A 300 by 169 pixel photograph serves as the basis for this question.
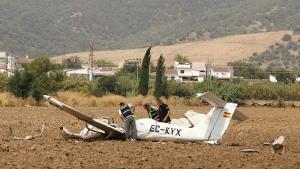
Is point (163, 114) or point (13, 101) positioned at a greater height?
point (163, 114)

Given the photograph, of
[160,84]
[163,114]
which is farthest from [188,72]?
[163,114]

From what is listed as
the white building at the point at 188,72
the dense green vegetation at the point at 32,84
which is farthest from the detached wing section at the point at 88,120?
the white building at the point at 188,72

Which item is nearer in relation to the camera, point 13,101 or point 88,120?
point 88,120

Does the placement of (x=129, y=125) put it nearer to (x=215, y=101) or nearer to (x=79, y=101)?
(x=215, y=101)

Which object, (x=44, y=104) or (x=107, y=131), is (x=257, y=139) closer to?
(x=107, y=131)

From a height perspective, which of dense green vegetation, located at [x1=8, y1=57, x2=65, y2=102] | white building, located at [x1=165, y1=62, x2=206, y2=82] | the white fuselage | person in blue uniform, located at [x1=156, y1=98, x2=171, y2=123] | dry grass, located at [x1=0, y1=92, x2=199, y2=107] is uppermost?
person in blue uniform, located at [x1=156, y1=98, x2=171, y2=123]

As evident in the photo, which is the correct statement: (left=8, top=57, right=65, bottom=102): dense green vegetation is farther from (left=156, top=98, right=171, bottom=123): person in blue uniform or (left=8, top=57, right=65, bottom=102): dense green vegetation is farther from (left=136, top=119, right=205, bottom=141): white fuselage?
(left=136, top=119, right=205, bottom=141): white fuselage

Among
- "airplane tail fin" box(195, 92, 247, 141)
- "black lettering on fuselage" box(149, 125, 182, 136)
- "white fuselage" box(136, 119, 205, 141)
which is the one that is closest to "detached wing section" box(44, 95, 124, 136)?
"white fuselage" box(136, 119, 205, 141)

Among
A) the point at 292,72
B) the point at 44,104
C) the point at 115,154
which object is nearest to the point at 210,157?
the point at 115,154

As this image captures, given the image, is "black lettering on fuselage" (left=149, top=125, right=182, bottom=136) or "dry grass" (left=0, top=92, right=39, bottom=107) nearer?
"black lettering on fuselage" (left=149, top=125, right=182, bottom=136)

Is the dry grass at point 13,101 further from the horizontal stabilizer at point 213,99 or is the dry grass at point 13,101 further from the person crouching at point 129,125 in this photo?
the horizontal stabilizer at point 213,99

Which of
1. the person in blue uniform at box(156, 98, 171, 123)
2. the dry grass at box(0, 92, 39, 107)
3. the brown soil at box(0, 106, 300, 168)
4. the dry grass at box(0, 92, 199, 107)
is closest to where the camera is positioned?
the brown soil at box(0, 106, 300, 168)

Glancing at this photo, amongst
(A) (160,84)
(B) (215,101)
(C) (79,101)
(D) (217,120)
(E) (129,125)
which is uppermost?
(B) (215,101)

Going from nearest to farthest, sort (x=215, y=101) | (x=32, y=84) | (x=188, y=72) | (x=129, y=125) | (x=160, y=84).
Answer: (x=129, y=125), (x=215, y=101), (x=32, y=84), (x=160, y=84), (x=188, y=72)
